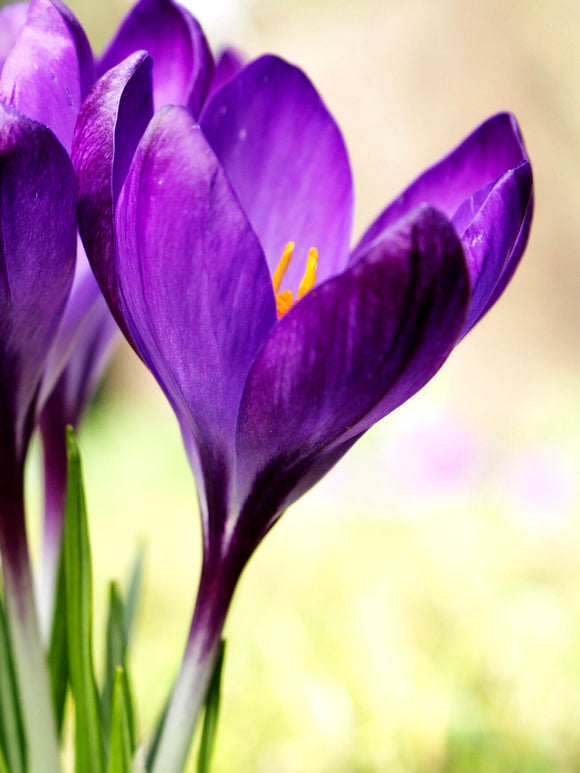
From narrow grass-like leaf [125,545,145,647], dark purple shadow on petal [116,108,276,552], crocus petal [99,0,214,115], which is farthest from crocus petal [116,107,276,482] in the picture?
narrow grass-like leaf [125,545,145,647]

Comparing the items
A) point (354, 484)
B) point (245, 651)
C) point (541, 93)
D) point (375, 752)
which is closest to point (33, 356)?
point (375, 752)

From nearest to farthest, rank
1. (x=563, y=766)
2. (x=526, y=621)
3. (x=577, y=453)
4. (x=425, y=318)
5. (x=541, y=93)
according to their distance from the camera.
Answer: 1. (x=425, y=318)
2. (x=563, y=766)
3. (x=526, y=621)
4. (x=577, y=453)
5. (x=541, y=93)

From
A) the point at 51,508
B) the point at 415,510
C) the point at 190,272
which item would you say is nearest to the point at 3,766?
the point at 51,508

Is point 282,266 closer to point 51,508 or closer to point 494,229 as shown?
point 494,229

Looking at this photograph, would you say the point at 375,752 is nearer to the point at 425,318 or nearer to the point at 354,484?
the point at 425,318

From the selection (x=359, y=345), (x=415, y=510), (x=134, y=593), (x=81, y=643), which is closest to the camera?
(x=359, y=345)
